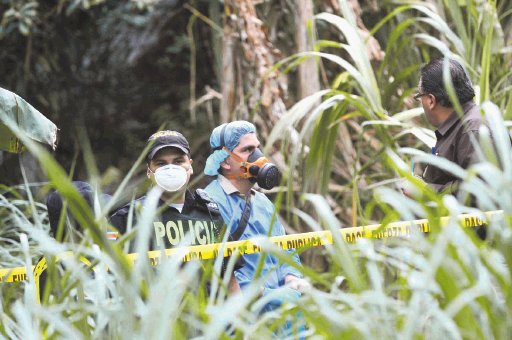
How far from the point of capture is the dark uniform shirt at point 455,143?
377 centimetres

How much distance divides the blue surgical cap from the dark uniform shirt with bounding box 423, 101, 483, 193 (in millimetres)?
765

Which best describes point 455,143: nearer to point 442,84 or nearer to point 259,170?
point 442,84

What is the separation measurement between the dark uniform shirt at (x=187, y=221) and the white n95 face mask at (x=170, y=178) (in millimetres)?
92

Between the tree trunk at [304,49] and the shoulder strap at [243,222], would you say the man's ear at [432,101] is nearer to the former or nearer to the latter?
the shoulder strap at [243,222]

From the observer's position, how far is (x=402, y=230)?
349 centimetres

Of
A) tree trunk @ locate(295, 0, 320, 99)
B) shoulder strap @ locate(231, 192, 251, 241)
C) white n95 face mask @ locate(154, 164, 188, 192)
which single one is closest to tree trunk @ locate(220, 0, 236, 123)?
tree trunk @ locate(295, 0, 320, 99)

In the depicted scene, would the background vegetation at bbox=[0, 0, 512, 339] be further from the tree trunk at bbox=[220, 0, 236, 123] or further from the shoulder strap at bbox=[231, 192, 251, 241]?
the shoulder strap at bbox=[231, 192, 251, 241]

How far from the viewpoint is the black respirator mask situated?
399 centimetres

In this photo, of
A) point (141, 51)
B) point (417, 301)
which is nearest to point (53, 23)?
point (141, 51)

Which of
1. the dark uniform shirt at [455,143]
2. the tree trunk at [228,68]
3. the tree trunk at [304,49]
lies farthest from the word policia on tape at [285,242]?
the tree trunk at [228,68]

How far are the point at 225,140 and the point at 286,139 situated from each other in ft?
4.31

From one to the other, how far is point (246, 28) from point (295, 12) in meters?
0.39

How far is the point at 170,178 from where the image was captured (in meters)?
3.77

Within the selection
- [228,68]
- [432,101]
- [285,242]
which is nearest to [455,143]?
[432,101]
